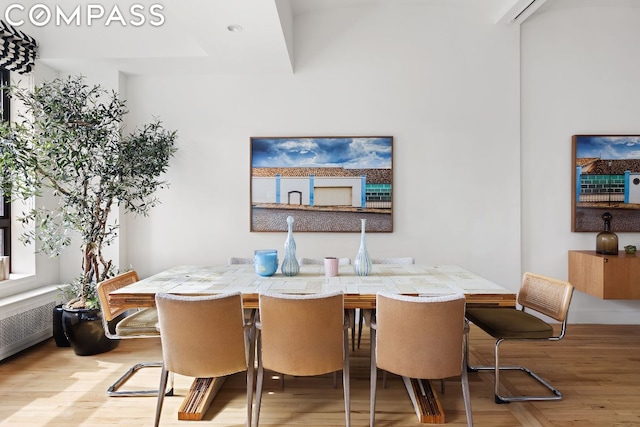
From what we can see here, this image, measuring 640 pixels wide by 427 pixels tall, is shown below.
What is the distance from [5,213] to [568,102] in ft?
18.1

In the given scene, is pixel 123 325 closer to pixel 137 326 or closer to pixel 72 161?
pixel 137 326

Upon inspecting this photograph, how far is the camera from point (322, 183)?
420cm

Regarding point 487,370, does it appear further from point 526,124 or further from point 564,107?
point 564,107

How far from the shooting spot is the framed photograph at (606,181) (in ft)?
13.5

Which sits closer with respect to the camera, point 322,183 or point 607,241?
point 607,241

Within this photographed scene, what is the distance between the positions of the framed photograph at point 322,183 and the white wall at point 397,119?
0.10 meters

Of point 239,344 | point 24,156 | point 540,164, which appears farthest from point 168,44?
point 540,164

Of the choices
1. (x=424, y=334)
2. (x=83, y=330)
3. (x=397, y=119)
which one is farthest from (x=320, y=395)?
(x=397, y=119)

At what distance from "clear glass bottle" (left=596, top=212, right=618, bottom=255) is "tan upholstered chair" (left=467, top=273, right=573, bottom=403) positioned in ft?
4.88

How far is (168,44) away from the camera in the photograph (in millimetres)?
3828

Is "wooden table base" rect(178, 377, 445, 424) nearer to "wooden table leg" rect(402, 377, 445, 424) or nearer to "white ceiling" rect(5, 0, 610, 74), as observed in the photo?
"wooden table leg" rect(402, 377, 445, 424)

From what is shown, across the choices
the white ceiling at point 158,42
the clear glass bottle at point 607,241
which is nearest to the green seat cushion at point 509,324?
the clear glass bottle at point 607,241

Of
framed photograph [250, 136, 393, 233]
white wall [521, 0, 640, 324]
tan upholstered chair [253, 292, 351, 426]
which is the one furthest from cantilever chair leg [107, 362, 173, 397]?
white wall [521, 0, 640, 324]

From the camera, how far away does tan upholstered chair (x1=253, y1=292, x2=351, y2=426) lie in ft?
6.73
